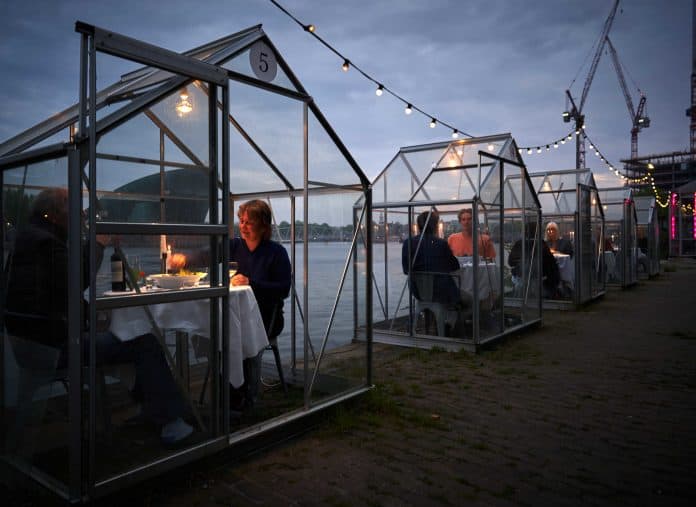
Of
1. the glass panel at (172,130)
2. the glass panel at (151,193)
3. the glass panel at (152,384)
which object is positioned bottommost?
the glass panel at (152,384)

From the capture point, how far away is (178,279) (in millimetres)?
3236

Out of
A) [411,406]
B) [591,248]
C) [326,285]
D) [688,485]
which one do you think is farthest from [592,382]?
[591,248]

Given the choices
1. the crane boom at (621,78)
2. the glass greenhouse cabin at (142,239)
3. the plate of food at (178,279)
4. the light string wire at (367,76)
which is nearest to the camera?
the glass greenhouse cabin at (142,239)

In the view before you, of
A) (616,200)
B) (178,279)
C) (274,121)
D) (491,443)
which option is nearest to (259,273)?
(274,121)

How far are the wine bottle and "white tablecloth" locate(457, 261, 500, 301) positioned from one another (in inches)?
203

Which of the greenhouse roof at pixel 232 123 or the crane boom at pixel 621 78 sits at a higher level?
the crane boom at pixel 621 78

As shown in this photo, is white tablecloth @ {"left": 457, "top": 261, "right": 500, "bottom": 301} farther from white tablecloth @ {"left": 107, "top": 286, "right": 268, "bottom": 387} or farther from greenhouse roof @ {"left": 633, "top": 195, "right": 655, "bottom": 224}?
greenhouse roof @ {"left": 633, "top": 195, "right": 655, "bottom": 224}

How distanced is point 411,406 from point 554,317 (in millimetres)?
6632

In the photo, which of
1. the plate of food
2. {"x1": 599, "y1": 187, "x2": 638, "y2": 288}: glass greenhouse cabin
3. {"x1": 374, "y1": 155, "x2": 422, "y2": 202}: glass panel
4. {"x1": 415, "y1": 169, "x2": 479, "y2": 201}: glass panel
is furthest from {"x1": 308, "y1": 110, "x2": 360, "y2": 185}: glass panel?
{"x1": 599, "y1": 187, "x2": 638, "y2": 288}: glass greenhouse cabin

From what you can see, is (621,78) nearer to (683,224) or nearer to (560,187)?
(683,224)

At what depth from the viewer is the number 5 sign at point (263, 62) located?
3.77m

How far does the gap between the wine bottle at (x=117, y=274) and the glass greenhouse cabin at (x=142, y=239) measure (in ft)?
0.09

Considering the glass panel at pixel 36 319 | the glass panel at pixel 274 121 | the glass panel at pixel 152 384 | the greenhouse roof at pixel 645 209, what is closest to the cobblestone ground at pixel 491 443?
the glass panel at pixel 152 384

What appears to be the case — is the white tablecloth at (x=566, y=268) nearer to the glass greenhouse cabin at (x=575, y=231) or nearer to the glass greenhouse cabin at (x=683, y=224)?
the glass greenhouse cabin at (x=575, y=231)
